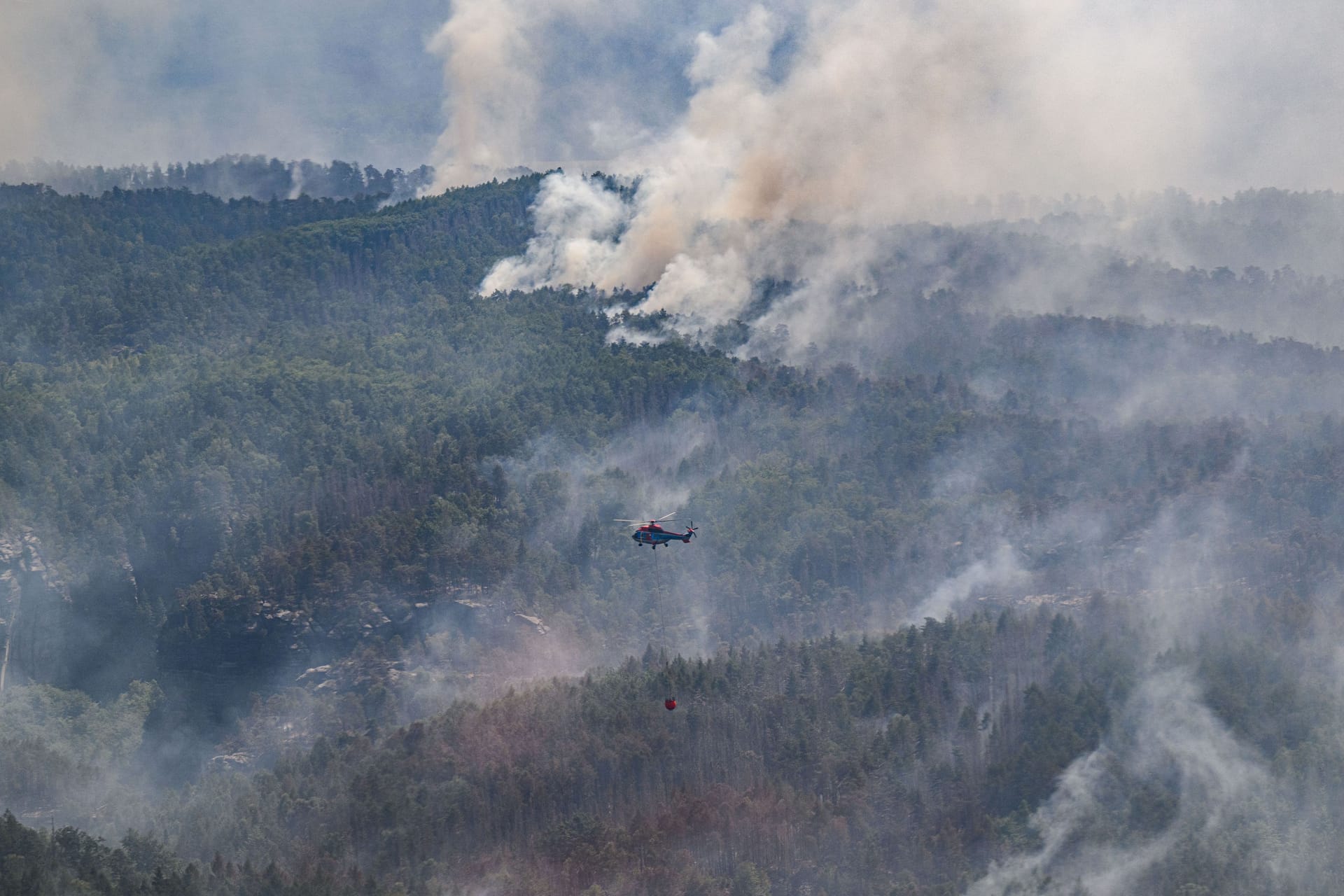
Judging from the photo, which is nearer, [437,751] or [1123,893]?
[1123,893]

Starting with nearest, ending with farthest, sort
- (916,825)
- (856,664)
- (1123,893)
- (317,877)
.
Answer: (317,877) < (1123,893) < (916,825) < (856,664)

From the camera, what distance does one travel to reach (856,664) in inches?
7825

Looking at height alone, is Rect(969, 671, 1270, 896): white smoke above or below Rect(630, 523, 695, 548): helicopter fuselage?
below

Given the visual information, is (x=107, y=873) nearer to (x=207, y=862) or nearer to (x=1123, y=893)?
(x=207, y=862)

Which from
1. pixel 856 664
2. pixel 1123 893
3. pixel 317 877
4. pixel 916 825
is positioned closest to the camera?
pixel 317 877

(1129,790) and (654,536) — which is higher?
(654,536)

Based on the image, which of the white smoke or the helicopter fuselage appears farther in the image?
the helicopter fuselage

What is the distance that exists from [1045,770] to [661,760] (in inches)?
1312

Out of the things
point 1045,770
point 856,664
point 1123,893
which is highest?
point 856,664

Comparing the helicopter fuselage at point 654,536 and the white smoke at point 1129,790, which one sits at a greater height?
the helicopter fuselage at point 654,536

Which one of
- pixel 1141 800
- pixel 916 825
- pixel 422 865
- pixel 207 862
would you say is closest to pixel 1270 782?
pixel 1141 800

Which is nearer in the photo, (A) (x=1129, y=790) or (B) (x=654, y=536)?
(A) (x=1129, y=790)

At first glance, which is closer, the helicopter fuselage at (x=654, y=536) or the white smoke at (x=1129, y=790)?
the white smoke at (x=1129, y=790)

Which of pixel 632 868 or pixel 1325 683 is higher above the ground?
pixel 1325 683
